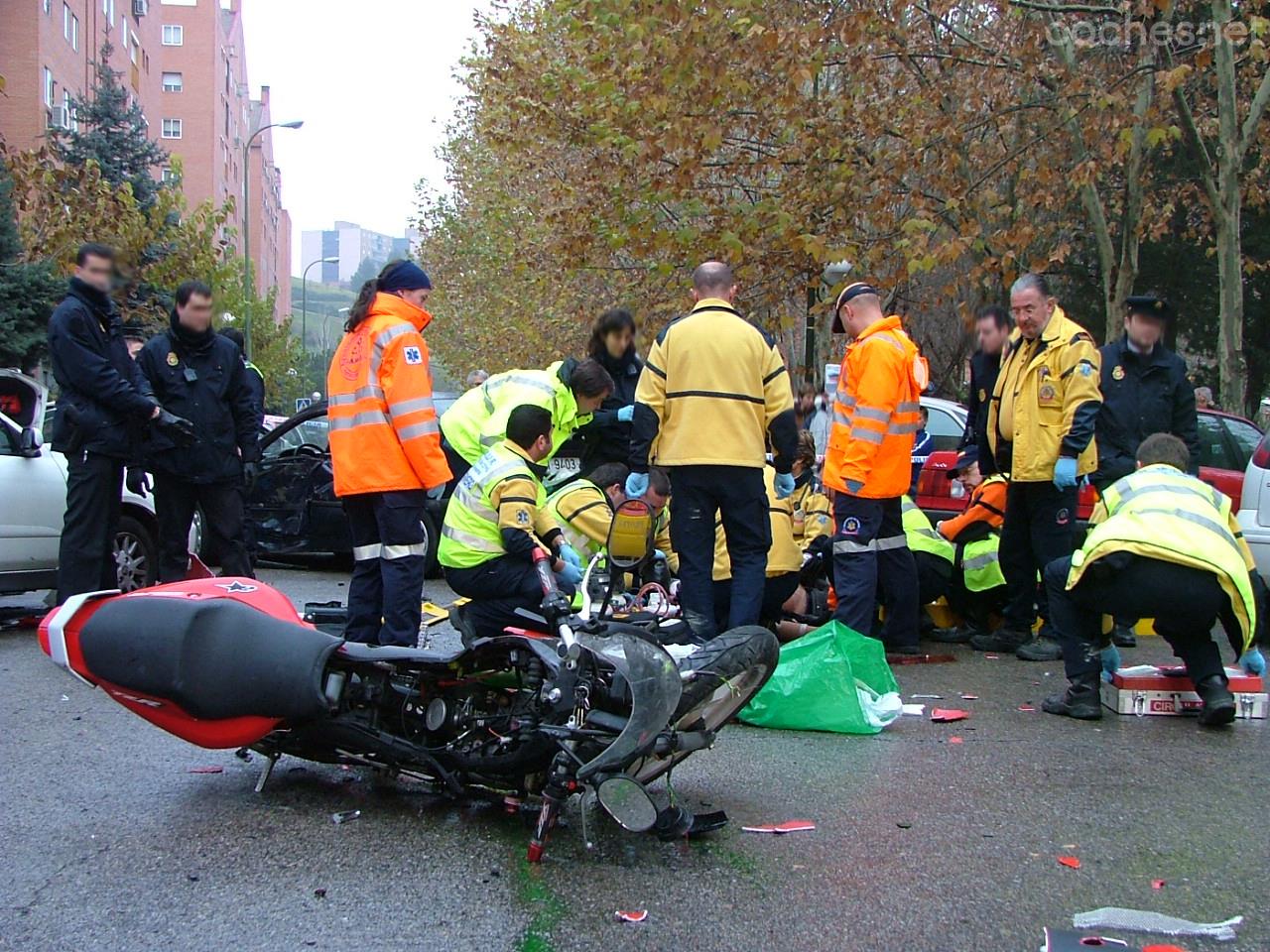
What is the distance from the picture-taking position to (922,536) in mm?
7684

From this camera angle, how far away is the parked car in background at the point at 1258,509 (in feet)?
26.4

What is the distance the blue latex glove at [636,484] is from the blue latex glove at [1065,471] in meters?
2.21

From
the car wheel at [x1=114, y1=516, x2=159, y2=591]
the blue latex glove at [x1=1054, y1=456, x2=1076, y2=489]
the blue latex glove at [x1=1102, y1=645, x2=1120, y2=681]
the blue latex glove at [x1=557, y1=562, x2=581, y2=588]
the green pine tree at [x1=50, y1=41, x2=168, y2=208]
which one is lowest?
the blue latex glove at [x1=1102, y1=645, x2=1120, y2=681]

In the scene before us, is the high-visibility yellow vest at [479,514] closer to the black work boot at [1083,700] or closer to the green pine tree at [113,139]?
the black work boot at [1083,700]

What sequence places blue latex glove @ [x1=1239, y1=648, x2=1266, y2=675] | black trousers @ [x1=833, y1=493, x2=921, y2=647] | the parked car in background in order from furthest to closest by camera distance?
the parked car in background
black trousers @ [x1=833, y1=493, x2=921, y2=647]
blue latex glove @ [x1=1239, y1=648, x2=1266, y2=675]

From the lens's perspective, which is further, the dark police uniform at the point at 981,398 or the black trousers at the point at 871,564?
the dark police uniform at the point at 981,398

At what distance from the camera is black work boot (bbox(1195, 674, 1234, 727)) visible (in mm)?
5617

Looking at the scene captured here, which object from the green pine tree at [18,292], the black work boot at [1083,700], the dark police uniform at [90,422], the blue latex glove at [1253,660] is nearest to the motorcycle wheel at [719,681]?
the black work boot at [1083,700]

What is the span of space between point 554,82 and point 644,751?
15383 millimetres

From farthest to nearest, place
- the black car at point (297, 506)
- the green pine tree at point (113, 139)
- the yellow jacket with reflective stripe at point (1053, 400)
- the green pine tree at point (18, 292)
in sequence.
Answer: the green pine tree at point (113, 139) → the green pine tree at point (18, 292) → the black car at point (297, 506) → the yellow jacket with reflective stripe at point (1053, 400)

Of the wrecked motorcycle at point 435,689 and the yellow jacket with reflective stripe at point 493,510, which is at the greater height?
the yellow jacket with reflective stripe at point 493,510

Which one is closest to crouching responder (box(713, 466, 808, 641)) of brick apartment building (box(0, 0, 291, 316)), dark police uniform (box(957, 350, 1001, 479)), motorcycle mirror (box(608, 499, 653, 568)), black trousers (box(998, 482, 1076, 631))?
motorcycle mirror (box(608, 499, 653, 568))

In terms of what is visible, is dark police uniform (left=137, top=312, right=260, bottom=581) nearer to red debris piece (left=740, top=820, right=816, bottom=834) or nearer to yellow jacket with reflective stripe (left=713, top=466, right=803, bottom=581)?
yellow jacket with reflective stripe (left=713, top=466, right=803, bottom=581)

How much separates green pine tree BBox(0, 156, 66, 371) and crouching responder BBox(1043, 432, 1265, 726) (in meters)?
22.7
